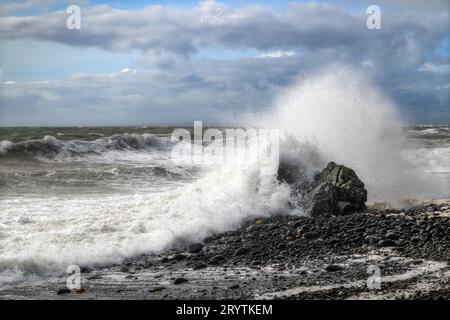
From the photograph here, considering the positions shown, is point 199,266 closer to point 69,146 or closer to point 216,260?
point 216,260

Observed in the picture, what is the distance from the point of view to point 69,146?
2770cm

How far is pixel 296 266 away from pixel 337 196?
3685 millimetres

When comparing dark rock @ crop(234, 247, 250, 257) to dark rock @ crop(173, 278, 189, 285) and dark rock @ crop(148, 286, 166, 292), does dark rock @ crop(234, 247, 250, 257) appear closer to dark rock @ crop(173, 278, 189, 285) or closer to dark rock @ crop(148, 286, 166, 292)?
dark rock @ crop(173, 278, 189, 285)

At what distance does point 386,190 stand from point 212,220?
250 inches

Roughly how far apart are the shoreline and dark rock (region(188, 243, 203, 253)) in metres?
0.02

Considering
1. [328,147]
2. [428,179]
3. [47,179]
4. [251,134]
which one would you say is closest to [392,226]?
[328,147]

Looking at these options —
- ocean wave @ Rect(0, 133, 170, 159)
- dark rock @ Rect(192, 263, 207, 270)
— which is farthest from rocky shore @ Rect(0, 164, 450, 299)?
ocean wave @ Rect(0, 133, 170, 159)

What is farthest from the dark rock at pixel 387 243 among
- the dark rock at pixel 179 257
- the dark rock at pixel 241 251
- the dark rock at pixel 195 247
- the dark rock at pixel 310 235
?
the dark rock at pixel 179 257

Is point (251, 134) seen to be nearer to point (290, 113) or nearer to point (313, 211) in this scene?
point (290, 113)

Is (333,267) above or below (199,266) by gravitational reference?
above

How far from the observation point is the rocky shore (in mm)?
6566

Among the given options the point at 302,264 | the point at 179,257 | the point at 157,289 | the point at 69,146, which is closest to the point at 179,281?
the point at 157,289

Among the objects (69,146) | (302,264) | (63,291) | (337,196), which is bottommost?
(63,291)

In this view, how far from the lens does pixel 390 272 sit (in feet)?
23.1
